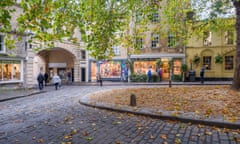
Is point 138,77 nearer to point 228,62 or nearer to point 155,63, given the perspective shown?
point 155,63

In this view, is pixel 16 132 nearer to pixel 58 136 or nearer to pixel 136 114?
pixel 58 136

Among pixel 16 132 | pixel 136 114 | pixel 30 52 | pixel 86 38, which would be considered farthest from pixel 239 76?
pixel 30 52

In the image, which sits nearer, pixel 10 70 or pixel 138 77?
pixel 10 70

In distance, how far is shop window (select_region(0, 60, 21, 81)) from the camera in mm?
18281

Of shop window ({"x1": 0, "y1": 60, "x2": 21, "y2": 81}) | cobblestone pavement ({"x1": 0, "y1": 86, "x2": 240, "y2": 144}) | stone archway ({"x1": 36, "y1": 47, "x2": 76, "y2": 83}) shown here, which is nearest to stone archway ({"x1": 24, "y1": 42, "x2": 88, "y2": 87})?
stone archway ({"x1": 36, "y1": 47, "x2": 76, "y2": 83})

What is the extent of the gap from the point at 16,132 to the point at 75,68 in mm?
26865

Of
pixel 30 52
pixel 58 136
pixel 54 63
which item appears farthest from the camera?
pixel 54 63

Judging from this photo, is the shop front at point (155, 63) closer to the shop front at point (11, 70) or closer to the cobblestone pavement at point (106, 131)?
the shop front at point (11, 70)

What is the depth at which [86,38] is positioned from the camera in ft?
25.1

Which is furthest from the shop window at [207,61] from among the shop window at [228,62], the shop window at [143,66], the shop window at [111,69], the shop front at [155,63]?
the shop window at [111,69]

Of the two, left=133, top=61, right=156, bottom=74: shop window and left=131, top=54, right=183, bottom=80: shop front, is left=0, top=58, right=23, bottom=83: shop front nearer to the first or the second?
left=131, top=54, right=183, bottom=80: shop front

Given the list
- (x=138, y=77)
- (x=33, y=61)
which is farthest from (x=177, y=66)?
(x=33, y=61)

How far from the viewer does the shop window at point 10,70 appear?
18.3 m

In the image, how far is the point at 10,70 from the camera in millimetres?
19062
